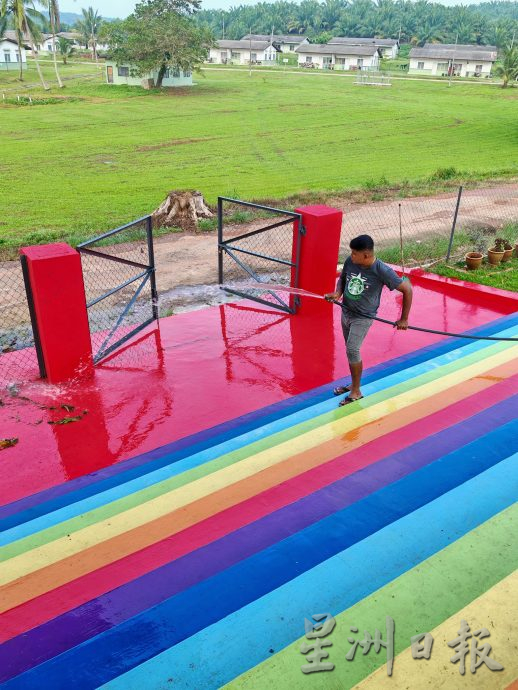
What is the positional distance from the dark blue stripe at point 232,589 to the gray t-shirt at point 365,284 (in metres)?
2.05

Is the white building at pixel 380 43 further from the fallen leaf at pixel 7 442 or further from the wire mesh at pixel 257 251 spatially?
the fallen leaf at pixel 7 442

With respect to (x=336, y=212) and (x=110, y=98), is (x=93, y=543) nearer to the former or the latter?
(x=336, y=212)

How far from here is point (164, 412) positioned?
6277 mm

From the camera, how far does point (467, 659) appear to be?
2273mm

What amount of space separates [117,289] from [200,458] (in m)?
3.46

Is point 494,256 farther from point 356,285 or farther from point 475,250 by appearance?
point 356,285

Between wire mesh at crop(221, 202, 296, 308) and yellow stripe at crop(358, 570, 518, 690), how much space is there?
20.7ft

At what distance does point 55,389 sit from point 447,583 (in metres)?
5.19

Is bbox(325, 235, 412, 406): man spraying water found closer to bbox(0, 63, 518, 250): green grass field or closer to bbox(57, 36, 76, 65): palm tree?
bbox(0, 63, 518, 250): green grass field

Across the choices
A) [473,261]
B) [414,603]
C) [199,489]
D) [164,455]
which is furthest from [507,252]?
[414,603]

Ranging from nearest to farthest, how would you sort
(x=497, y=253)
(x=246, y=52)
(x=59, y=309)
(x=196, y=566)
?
(x=196, y=566)
(x=59, y=309)
(x=497, y=253)
(x=246, y=52)

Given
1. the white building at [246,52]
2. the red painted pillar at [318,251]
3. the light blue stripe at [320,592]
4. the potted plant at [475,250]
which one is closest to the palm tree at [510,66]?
the potted plant at [475,250]

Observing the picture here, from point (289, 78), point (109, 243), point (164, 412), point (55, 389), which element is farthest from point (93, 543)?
point (289, 78)

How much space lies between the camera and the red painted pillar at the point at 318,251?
8.20 m
